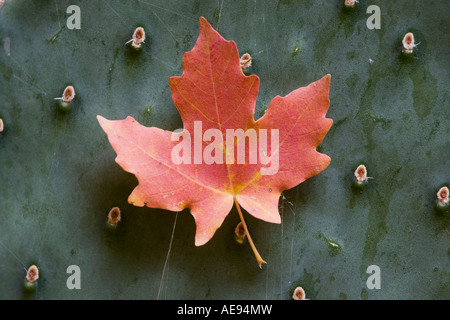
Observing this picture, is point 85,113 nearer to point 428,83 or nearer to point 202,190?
point 202,190
